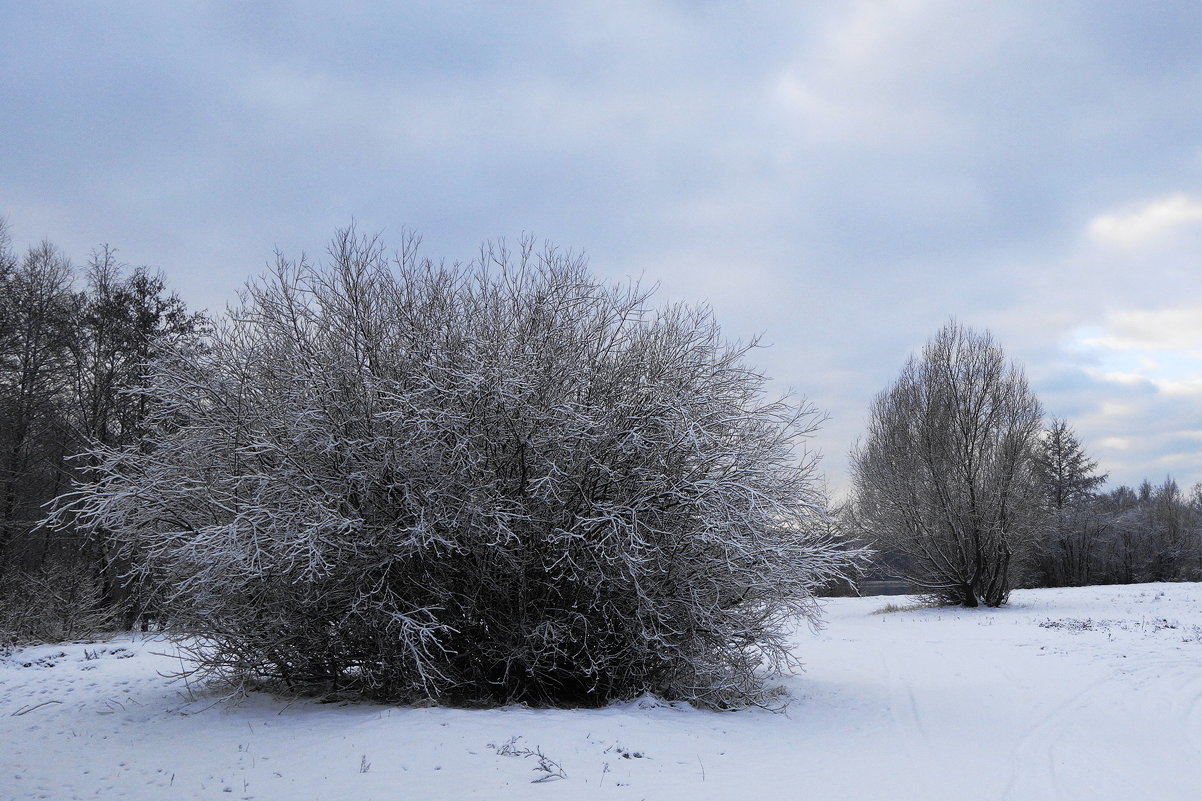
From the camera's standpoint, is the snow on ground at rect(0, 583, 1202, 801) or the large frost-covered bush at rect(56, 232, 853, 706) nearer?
the snow on ground at rect(0, 583, 1202, 801)

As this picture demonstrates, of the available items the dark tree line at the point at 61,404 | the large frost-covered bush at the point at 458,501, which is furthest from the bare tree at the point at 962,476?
the dark tree line at the point at 61,404

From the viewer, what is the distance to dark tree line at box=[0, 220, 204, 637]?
610 inches

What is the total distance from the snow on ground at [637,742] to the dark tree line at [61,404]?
14.5ft

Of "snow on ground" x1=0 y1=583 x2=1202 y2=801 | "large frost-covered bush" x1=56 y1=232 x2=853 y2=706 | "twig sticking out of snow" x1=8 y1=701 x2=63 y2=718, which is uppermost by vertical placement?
"large frost-covered bush" x1=56 y1=232 x2=853 y2=706

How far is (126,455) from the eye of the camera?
862cm

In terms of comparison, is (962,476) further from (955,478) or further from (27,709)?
(27,709)

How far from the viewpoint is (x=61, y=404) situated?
17.7 m

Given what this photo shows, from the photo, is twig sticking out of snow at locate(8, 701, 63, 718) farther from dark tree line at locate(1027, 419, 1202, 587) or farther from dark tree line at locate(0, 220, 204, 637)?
dark tree line at locate(1027, 419, 1202, 587)

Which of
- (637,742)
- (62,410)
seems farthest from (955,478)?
(62,410)

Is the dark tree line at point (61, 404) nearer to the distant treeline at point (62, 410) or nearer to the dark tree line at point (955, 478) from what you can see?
the distant treeline at point (62, 410)

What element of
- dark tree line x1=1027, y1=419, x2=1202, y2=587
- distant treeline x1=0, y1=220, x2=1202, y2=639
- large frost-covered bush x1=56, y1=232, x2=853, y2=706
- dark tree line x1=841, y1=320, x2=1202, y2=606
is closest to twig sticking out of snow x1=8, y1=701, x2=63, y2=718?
large frost-covered bush x1=56, y1=232, x2=853, y2=706

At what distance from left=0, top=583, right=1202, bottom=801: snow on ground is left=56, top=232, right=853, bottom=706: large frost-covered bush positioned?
72 cm

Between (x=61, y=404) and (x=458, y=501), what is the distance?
14.4 m

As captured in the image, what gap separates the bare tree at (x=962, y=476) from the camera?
23562mm
